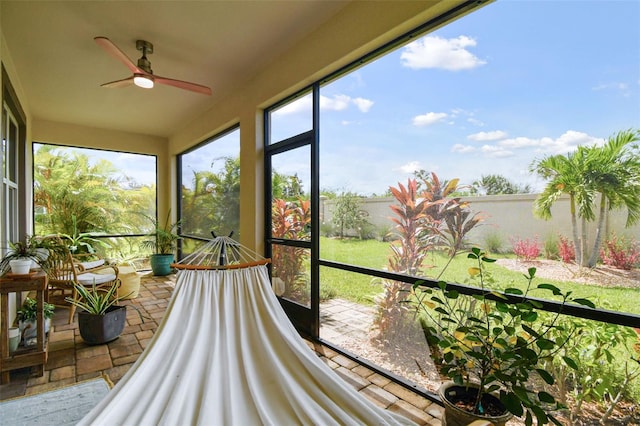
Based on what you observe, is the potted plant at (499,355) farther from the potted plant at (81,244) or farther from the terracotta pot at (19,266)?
the potted plant at (81,244)

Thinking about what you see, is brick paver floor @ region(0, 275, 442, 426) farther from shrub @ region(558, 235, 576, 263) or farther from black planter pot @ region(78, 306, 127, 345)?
shrub @ region(558, 235, 576, 263)

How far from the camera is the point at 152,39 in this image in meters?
2.73

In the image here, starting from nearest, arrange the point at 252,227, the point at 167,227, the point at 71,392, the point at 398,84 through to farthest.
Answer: the point at 71,392 → the point at 398,84 → the point at 252,227 → the point at 167,227

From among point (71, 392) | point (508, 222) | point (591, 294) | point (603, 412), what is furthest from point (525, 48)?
point (71, 392)

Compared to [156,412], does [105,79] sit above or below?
above

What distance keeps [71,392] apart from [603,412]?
300 centimetres

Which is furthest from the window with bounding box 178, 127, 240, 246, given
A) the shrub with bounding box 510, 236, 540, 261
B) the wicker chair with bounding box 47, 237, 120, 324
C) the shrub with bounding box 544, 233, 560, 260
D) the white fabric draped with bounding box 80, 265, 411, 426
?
the shrub with bounding box 544, 233, 560, 260

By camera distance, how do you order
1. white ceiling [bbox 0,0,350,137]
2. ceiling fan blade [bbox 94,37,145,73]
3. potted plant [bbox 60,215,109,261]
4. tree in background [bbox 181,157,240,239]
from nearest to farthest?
ceiling fan blade [bbox 94,37,145,73] → white ceiling [bbox 0,0,350,137] → potted plant [bbox 60,215,109,261] → tree in background [bbox 181,157,240,239]

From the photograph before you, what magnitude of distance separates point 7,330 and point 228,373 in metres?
1.85

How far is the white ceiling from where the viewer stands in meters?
2.32

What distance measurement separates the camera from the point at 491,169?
174 cm

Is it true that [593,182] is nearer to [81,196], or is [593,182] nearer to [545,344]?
[545,344]

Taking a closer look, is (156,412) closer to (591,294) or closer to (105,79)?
(591,294)

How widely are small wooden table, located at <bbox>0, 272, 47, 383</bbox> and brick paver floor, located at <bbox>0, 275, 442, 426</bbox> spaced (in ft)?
0.36
